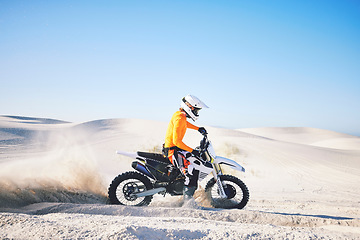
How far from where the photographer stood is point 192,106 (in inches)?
218

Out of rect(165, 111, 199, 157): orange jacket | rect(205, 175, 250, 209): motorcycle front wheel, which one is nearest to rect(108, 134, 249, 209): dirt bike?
rect(205, 175, 250, 209): motorcycle front wheel

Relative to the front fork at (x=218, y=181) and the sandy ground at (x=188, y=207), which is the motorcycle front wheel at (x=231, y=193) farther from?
the sandy ground at (x=188, y=207)

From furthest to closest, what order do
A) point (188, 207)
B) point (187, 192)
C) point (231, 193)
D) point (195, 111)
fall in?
point (231, 193), point (195, 111), point (187, 192), point (188, 207)

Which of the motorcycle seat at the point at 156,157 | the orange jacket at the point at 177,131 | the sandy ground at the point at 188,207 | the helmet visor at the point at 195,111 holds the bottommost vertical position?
the sandy ground at the point at 188,207

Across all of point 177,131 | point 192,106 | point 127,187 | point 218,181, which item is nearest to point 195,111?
point 192,106

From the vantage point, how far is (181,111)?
18.6 ft

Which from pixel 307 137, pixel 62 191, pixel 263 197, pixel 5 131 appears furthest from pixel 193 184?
pixel 307 137

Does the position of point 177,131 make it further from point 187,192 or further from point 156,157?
point 187,192

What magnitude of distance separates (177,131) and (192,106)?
0.54 metres

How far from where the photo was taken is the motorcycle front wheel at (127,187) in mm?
5426

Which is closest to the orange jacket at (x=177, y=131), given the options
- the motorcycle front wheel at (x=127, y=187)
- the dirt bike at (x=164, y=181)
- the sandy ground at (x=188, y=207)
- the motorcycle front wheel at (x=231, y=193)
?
the dirt bike at (x=164, y=181)

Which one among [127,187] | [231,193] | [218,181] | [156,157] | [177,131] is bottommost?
[231,193]

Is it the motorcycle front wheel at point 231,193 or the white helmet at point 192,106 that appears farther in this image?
the motorcycle front wheel at point 231,193

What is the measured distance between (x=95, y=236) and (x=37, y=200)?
287 cm
